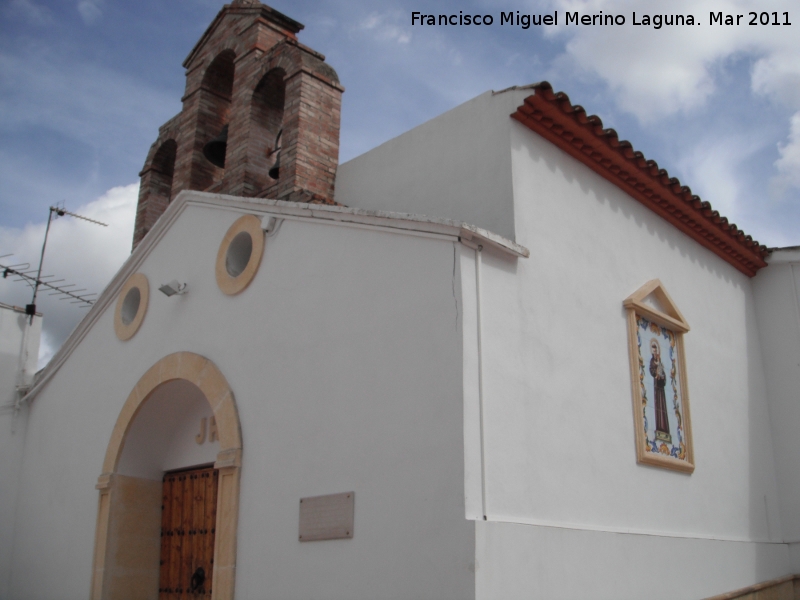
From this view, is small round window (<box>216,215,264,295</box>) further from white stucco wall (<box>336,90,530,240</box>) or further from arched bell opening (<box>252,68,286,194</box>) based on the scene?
white stucco wall (<box>336,90,530,240</box>)

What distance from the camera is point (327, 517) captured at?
17.8 ft

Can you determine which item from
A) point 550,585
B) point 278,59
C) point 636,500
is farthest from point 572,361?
point 278,59

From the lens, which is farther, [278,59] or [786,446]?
[786,446]

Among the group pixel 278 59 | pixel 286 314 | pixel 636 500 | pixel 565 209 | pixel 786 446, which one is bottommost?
pixel 636 500

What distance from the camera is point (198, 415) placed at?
7914mm

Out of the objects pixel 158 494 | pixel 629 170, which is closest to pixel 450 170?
pixel 629 170

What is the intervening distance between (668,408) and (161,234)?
519cm

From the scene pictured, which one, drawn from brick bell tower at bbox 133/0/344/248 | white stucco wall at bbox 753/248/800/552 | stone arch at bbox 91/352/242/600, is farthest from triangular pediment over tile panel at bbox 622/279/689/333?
stone arch at bbox 91/352/242/600

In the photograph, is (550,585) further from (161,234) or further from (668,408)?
(161,234)

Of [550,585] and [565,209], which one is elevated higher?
[565,209]

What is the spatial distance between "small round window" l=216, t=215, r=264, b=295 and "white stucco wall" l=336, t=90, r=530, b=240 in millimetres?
1649

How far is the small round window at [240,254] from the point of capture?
676 cm

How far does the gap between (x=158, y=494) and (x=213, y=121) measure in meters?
4.22

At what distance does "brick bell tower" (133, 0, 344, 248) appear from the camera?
7746 mm
